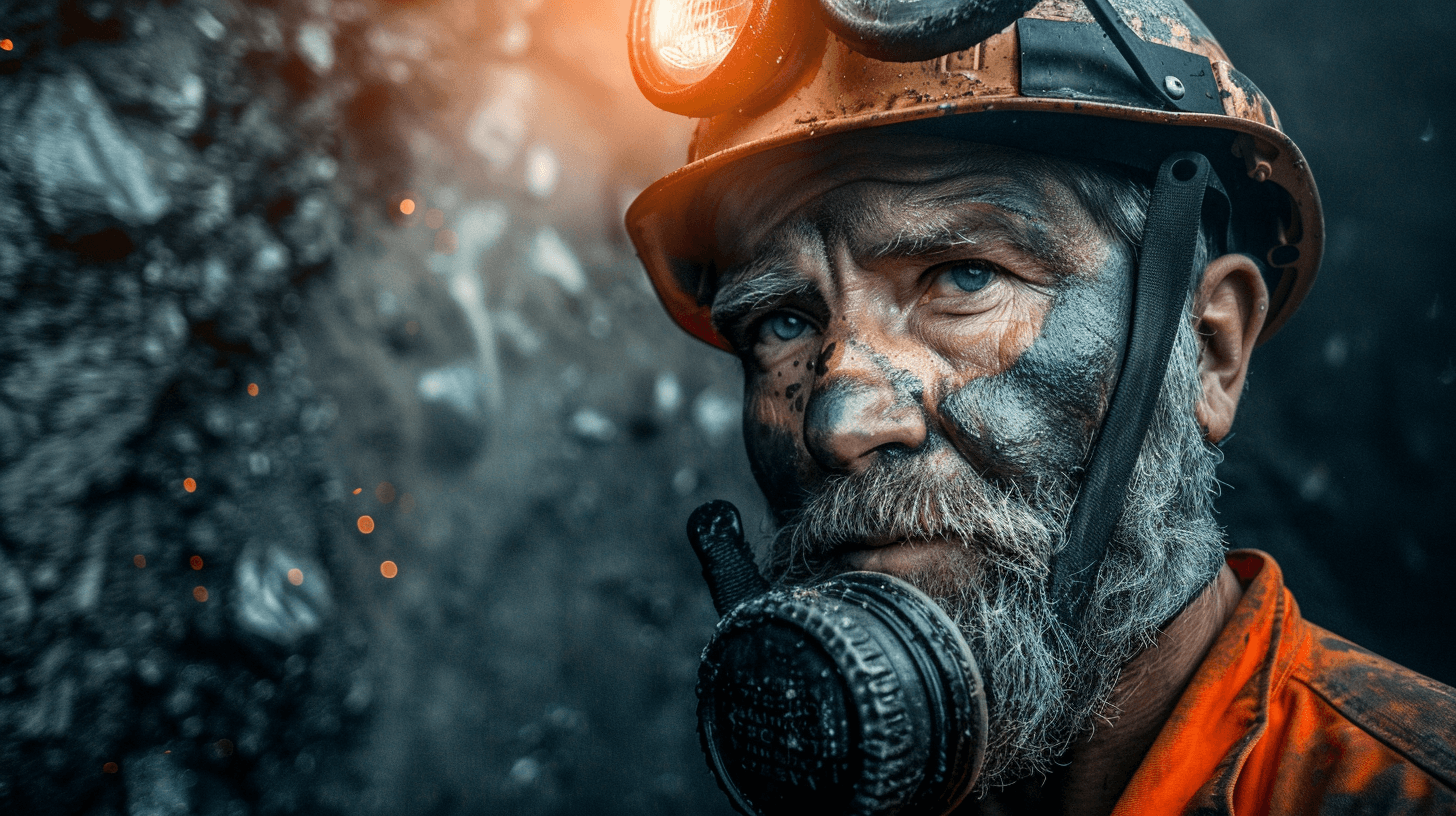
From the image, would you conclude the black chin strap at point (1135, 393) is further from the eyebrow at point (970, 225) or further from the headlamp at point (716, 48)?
the headlamp at point (716, 48)

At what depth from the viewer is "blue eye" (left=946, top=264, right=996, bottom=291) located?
5.13 ft

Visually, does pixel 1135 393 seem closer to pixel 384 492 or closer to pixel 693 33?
pixel 693 33

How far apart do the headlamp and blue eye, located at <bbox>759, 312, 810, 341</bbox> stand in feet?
1.59

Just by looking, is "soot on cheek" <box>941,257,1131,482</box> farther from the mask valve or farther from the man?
the mask valve

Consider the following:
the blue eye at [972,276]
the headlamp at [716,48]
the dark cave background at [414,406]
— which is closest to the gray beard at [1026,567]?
the blue eye at [972,276]

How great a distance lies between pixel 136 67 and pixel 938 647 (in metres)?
2.25

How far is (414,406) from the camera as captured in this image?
2480 millimetres

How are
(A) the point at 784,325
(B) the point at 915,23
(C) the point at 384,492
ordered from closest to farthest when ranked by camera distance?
1. (B) the point at 915,23
2. (A) the point at 784,325
3. (C) the point at 384,492

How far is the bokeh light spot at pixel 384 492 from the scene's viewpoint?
237cm

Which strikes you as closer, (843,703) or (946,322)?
(843,703)

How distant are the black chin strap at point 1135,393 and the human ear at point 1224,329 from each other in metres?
0.23

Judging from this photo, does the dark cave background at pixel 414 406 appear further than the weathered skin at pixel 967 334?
Yes

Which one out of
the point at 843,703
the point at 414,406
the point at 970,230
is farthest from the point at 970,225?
the point at 414,406

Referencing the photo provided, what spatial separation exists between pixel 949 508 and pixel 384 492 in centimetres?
175
